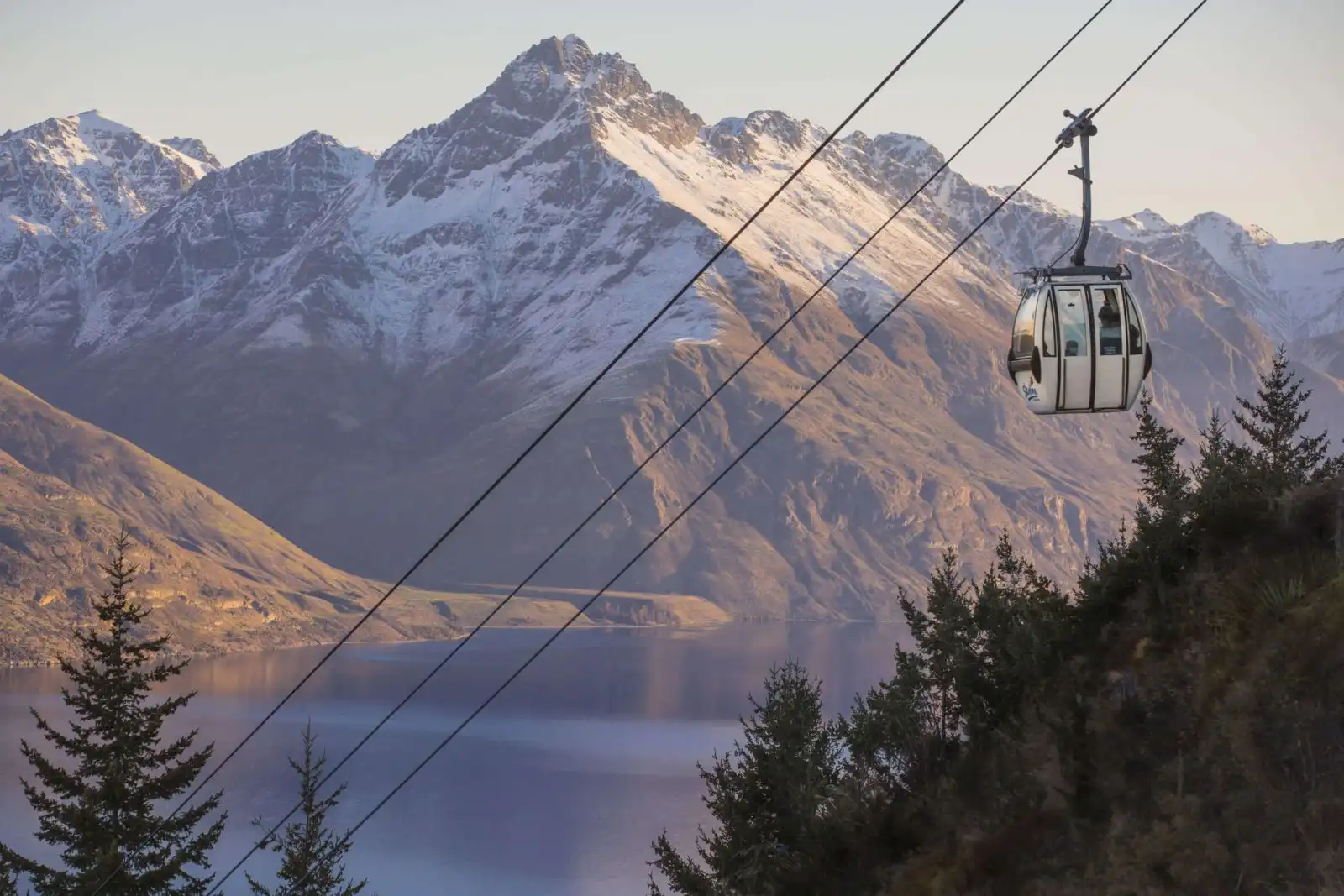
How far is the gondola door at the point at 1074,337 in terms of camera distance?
21.7 meters

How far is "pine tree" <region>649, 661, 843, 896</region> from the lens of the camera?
29.9 meters

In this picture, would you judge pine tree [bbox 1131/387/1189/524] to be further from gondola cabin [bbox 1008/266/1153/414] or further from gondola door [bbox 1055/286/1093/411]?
gondola door [bbox 1055/286/1093/411]

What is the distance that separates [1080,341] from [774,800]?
18810 mm

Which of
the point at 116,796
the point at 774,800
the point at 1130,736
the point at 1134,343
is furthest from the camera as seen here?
the point at 116,796

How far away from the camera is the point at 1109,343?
2170cm

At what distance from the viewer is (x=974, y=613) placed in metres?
33.5

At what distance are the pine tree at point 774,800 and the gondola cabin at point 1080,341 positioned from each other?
9.60 m

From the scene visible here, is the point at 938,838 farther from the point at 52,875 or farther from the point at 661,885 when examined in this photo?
the point at 661,885

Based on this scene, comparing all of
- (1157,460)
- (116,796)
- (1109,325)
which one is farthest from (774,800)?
(1109,325)

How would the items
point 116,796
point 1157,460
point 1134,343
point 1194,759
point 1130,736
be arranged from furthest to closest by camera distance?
point 1157,460, point 116,796, point 1130,736, point 1194,759, point 1134,343

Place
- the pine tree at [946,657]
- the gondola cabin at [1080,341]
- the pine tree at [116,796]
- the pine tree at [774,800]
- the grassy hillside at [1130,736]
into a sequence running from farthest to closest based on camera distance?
the pine tree at [116,796] < the pine tree at [946,657] < the pine tree at [774,800] < the gondola cabin at [1080,341] < the grassy hillside at [1130,736]

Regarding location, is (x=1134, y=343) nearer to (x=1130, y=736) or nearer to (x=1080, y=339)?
(x=1080, y=339)

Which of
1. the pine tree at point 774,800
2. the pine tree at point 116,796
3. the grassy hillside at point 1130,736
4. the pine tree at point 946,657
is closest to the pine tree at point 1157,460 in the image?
the grassy hillside at point 1130,736

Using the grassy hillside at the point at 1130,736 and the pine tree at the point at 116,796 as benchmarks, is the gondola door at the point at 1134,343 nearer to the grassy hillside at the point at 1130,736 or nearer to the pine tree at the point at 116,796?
the grassy hillside at the point at 1130,736
